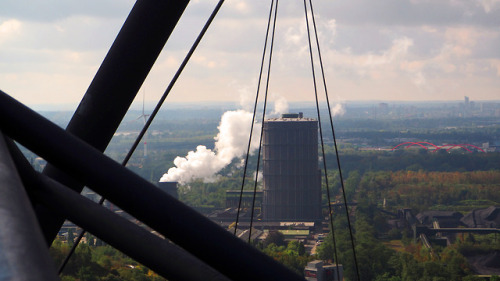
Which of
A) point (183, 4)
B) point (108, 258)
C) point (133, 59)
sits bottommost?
point (108, 258)

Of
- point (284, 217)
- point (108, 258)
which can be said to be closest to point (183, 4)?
point (108, 258)

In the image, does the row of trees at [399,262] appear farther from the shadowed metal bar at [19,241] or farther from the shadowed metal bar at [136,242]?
the shadowed metal bar at [19,241]

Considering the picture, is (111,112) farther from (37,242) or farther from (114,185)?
(37,242)

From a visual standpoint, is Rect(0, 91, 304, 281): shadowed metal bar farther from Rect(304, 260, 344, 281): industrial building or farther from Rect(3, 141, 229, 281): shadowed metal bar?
Rect(304, 260, 344, 281): industrial building

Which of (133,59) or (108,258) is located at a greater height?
(133,59)

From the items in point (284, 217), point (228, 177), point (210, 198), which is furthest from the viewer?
point (228, 177)

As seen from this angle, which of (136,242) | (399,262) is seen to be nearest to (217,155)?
(399,262)
